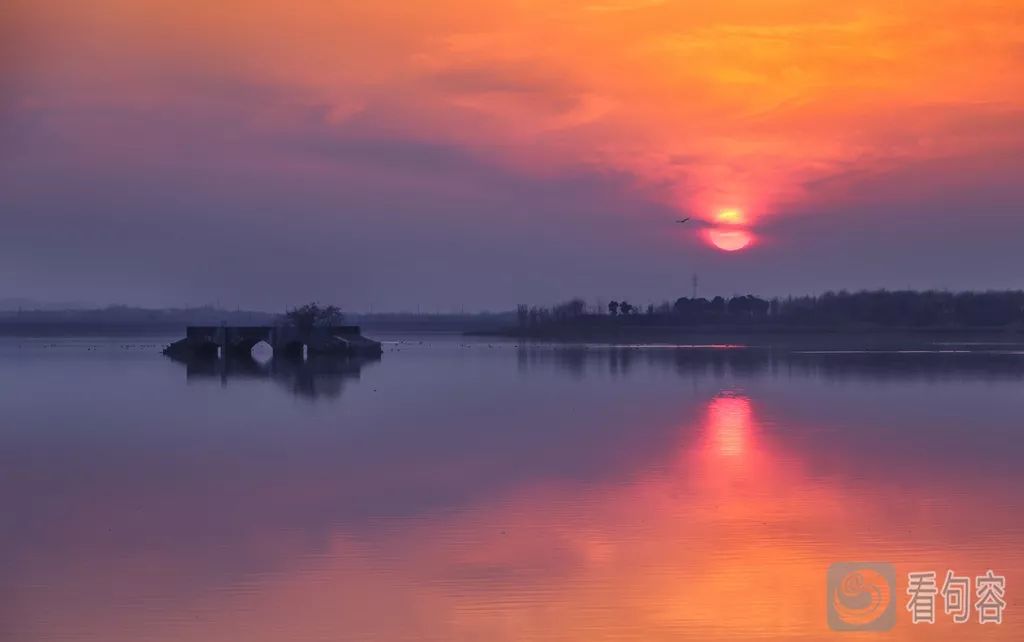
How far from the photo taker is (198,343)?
69.0 m

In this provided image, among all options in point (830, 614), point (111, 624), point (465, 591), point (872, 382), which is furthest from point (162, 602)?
point (872, 382)

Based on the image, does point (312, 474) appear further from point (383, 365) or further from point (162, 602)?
point (383, 365)

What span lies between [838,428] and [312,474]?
497 inches
